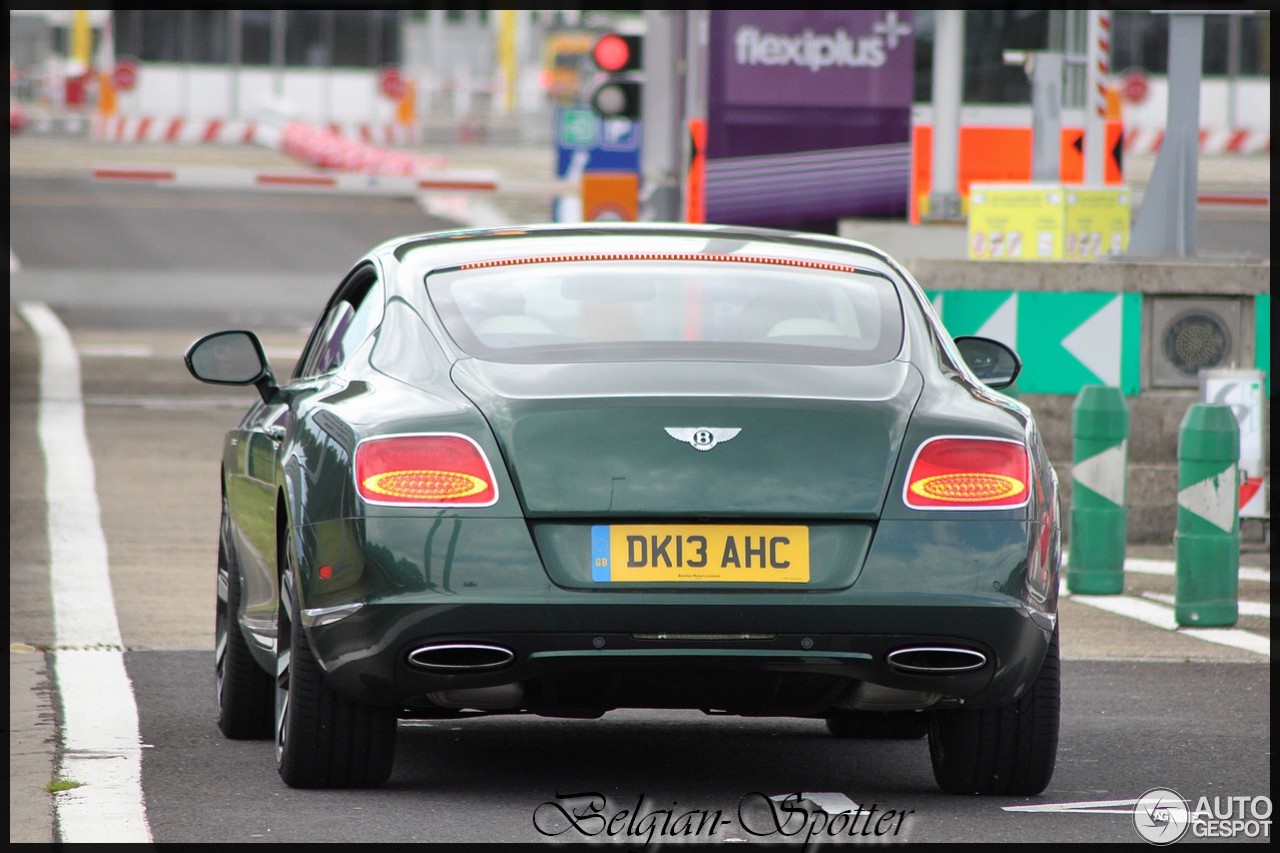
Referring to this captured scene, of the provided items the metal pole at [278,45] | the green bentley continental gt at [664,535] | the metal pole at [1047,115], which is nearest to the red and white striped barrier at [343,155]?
the metal pole at [278,45]

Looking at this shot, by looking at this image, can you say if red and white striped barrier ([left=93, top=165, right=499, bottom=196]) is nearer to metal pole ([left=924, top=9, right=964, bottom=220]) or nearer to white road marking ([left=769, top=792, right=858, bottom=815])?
metal pole ([left=924, top=9, right=964, bottom=220])

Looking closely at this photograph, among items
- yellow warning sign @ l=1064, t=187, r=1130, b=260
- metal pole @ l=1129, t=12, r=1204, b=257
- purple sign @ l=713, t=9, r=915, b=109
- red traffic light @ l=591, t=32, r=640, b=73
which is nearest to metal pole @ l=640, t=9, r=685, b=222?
red traffic light @ l=591, t=32, r=640, b=73

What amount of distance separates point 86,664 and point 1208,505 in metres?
4.04

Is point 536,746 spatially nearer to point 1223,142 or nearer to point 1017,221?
point 1017,221

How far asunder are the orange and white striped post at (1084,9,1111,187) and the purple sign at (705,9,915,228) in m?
5.05

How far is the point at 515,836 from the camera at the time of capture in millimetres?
5738

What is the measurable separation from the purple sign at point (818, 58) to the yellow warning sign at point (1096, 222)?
7.53 meters

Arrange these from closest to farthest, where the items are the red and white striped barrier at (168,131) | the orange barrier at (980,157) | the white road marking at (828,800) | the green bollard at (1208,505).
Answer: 1. the white road marking at (828,800)
2. the green bollard at (1208,505)
3. the orange barrier at (980,157)
4. the red and white striped barrier at (168,131)

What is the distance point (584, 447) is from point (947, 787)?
1.35m

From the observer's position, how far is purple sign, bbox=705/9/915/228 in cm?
2216

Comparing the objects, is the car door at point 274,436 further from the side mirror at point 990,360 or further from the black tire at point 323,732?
the side mirror at point 990,360

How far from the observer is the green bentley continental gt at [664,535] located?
5.77 meters

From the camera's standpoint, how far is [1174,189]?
13.9 metres

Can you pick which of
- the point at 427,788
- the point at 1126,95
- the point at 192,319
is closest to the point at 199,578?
the point at 427,788
